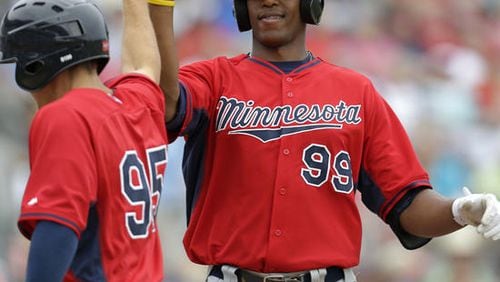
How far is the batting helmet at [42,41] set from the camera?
3418mm

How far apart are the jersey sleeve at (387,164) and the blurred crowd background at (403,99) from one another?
9.94 ft

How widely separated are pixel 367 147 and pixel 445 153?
4.21m

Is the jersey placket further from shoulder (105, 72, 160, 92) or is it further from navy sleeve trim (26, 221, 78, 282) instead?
navy sleeve trim (26, 221, 78, 282)

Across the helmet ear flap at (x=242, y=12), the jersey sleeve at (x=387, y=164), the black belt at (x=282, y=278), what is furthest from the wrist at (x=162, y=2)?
the black belt at (x=282, y=278)

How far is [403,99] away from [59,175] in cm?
593

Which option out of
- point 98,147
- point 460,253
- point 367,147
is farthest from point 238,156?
point 460,253

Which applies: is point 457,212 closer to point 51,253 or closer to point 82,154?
point 82,154

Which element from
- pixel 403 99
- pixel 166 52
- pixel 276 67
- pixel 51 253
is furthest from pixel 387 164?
pixel 403 99

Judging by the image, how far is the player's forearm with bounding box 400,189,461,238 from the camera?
172 inches

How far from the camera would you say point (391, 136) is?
14.8ft

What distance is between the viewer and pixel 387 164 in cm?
449

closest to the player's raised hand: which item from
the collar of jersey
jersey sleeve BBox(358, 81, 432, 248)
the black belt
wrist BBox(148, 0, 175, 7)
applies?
jersey sleeve BBox(358, 81, 432, 248)

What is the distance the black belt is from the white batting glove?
0.49 metres

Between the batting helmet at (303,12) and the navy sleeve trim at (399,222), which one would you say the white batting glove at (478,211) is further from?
the batting helmet at (303,12)
